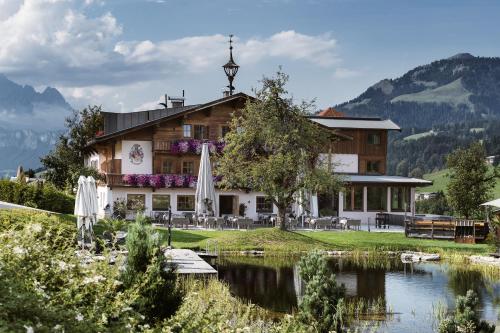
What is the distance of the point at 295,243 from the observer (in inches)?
1121

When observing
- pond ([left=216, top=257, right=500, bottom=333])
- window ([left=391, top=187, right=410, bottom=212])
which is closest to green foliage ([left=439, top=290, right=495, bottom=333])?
pond ([left=216, top=257, right=500, bottom=333])

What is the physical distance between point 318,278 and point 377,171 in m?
38.2

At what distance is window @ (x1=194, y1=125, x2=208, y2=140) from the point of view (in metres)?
42.4

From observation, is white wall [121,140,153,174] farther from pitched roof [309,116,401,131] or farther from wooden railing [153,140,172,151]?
pitched roof [309,116,401,131]

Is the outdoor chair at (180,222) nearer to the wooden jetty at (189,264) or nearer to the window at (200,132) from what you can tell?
the window at (200,132)

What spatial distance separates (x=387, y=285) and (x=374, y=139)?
29869 millimetres

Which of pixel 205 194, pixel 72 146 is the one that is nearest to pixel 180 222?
pixel 205 194

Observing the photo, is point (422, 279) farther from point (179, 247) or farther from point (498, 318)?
point (179, 247)

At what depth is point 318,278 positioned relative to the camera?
1145 cm

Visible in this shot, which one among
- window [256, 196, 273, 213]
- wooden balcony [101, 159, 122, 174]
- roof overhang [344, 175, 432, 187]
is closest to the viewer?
wooden balcony [101, 159, 122, 174]

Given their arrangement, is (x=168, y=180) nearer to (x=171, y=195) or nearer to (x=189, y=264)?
(x=171, y=195)

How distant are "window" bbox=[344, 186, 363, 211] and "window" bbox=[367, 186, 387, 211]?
0.62m

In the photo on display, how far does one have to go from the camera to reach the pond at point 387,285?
15484 mm

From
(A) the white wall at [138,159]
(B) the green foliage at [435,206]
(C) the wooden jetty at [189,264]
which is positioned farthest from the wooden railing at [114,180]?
(B) the green foliage at [435,206]
